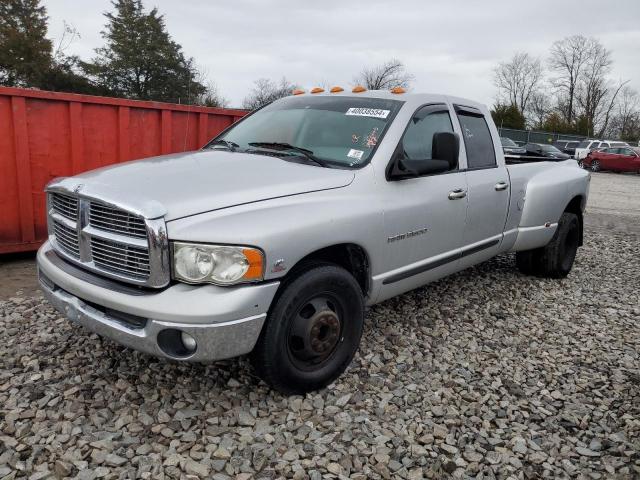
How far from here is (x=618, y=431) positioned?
2.89 m

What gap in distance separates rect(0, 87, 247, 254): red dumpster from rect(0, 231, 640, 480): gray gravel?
1.46 m

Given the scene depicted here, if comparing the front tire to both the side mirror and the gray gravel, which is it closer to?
the gray gravel

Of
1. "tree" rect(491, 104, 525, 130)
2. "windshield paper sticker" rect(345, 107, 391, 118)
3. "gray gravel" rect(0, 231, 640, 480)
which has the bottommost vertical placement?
"gray gravel" rect(0, 231, 640, 480)

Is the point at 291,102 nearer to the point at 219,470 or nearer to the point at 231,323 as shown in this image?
the point at 231,323

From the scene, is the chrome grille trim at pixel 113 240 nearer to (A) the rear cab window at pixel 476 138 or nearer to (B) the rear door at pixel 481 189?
(B) the rear door at pixel 481 189

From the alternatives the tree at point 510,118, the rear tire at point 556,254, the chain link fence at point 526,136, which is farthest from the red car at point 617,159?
the rear tire at point 556,254

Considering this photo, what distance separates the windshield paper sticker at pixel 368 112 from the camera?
356 centimetres

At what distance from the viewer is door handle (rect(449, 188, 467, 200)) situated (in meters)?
3.78

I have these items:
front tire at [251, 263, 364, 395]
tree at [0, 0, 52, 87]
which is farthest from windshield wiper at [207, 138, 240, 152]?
tree at [0, 0, 52, 87]

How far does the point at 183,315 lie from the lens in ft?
7.91

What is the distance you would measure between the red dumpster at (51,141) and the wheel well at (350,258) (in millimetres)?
3661

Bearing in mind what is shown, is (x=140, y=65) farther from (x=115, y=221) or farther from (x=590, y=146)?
(x=115, y=221)

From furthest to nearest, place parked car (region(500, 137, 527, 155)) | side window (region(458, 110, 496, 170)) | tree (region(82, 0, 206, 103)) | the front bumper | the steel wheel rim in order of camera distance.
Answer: tree (region(82, 0, 206, 103)) < parked car (region(500, 137, 527, 155)) < side window (region(458, 110, 496, 170)) < the steel wheel rim < the front bumper

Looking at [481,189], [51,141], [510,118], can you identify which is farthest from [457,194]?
[510,118]
